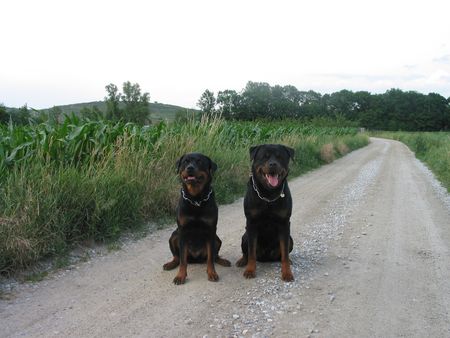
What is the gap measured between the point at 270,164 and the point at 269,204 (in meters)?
0.43

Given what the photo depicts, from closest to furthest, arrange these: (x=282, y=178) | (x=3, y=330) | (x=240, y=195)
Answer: (x=3, y=330), (x=282, y=178), (x=240, y=195)

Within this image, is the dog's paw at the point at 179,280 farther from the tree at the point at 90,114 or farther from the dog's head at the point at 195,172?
the tree at the point at 90,114

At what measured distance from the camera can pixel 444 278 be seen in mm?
4637

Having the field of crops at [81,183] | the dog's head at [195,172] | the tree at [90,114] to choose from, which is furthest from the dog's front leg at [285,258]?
the tree at [90,114]

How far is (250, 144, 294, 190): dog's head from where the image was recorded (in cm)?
419

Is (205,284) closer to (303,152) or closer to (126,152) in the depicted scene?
(126,152)

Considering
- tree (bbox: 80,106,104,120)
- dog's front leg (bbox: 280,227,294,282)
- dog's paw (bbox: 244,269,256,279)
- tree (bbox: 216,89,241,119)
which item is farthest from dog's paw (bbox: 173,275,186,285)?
tree (bbox: 216,89,241,119)

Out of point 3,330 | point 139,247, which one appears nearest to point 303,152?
point 139,247

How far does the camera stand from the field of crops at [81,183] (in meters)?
4.80

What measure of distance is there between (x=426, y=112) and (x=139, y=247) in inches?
4240

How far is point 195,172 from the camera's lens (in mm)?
4234

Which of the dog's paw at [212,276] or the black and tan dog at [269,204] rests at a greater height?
the black and tan dog at [269,204]

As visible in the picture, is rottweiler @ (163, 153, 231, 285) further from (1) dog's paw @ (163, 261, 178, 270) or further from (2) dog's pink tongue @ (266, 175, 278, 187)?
(2) dog's pink tongue @ (266, 175, 278, 187)

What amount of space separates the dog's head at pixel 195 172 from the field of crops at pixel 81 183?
1.86m
